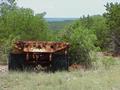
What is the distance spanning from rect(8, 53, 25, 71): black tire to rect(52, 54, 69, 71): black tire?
102cm

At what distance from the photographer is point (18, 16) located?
66.4ft

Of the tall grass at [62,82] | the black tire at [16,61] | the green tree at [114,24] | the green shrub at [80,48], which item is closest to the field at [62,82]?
the tall grass at [62,82]

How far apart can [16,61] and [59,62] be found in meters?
1.41

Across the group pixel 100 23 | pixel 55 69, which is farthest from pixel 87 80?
pixel 100 23

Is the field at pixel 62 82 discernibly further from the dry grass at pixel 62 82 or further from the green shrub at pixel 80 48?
the green shrub at pixel 80 48

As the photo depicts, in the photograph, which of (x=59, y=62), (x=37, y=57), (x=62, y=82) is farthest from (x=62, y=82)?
(x=37, y=57)

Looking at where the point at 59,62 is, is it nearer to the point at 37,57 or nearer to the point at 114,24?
the point at 37,57

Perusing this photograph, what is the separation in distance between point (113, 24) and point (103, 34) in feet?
7.85

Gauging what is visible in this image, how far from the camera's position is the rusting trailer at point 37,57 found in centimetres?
1338

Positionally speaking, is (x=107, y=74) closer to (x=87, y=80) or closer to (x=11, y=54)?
(x=87, y=80)

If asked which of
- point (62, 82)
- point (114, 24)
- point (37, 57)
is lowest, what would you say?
point (62, 82)

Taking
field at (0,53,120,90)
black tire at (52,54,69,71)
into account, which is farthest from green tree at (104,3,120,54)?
field at (0,53,120,90)

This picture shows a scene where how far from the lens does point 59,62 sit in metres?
13.5

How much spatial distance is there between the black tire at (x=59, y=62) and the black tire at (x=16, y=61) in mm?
1023
